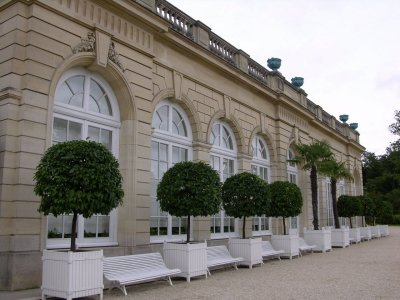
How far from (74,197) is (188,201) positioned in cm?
308

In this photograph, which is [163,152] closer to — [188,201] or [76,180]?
[188,201]

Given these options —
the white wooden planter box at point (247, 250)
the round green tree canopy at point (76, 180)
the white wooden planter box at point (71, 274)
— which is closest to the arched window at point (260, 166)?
the white wooden planter box at point (247, 250)

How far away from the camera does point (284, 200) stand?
569 inches

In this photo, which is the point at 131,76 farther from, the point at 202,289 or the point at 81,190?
the point at 202,289

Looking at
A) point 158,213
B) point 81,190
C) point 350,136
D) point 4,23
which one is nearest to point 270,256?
point 158,213

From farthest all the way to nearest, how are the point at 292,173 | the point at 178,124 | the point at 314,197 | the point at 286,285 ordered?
the point at 292,173 → the point at 314,197 → the point at 178,124 → the point at 286,285

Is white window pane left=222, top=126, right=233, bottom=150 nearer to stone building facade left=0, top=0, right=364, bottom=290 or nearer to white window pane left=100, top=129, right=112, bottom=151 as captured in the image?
stone building facade left=0, top=0, right=364, bottom=290

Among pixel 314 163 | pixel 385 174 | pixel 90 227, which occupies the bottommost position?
pixel 90 227

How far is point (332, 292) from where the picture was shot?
7.89 meters

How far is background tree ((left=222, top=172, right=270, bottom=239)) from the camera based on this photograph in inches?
460

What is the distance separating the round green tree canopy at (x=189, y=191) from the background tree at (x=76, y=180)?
7.83 ft

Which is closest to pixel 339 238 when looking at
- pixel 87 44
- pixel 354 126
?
pixel 87 44

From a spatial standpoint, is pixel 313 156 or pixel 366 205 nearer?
pixel 313 156

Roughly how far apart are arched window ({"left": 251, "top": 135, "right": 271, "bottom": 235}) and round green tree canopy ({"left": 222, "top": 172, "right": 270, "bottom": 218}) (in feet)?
16.0
